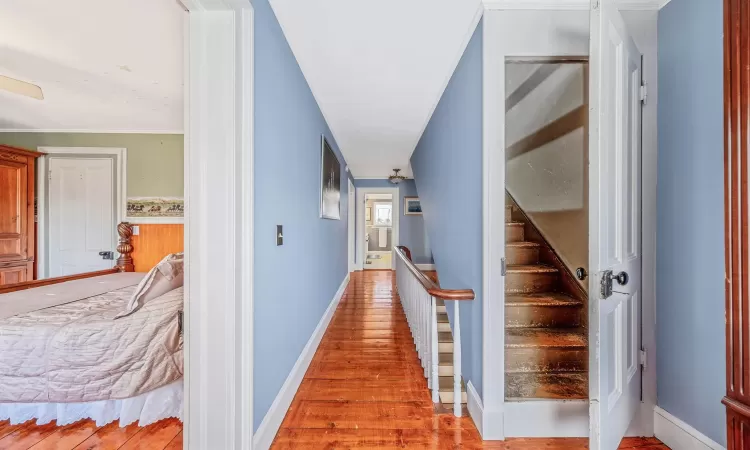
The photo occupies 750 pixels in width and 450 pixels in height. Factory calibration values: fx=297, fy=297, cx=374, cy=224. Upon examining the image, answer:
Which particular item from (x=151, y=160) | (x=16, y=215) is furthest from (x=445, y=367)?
(x=16, y=215)

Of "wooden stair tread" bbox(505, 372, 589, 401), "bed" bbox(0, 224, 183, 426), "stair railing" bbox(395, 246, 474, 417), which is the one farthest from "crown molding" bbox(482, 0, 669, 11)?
"bed" bbox(0, 224, 183, 426)

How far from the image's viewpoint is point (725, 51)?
31.5 inches

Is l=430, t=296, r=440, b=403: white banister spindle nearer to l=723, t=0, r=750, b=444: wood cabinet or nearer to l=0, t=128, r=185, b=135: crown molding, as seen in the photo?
l=723, t=0, r=750, b=444: wood cabinet

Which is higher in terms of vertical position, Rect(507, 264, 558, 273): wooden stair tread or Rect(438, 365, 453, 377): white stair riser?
Rect(507, 264, 558, 273): wooden stair tread

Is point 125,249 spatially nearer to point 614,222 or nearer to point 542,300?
point 542,300

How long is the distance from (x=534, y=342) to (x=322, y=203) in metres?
2.19

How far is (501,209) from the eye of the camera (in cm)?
160

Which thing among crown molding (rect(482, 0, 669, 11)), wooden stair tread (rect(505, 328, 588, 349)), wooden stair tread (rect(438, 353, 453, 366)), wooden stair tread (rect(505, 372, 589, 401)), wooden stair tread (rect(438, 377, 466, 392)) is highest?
crown molding (rect(482, 0, 669, 11))

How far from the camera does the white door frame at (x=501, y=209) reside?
158 cm

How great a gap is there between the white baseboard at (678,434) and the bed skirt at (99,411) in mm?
2713

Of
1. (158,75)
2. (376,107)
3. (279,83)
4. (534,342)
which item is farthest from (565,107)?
(158,75)

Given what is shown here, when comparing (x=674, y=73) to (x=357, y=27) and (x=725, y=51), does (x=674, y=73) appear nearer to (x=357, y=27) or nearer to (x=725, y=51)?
(x=725, y=51)

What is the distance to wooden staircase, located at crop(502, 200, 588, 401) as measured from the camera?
179 centimetres

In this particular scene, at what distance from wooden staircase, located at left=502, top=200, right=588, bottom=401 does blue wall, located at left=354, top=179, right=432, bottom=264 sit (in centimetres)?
432
